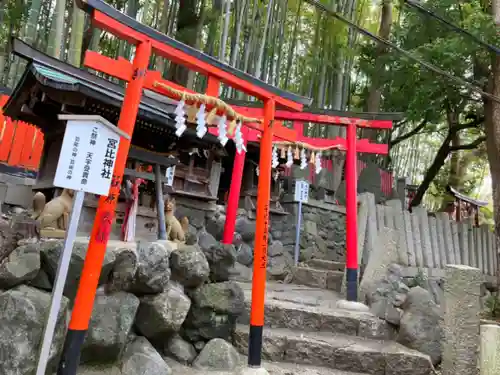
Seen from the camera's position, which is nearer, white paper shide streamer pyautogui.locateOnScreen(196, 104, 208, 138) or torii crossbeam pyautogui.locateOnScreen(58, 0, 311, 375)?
torii crossbeam pyautogui.locateOnScreen(58, 0, 311, 375)

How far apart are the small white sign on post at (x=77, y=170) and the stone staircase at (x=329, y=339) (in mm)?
2688

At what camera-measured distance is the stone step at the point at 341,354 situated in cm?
459

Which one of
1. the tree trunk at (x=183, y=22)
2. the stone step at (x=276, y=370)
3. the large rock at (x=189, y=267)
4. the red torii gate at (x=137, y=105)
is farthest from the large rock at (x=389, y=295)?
the tree trunk at (x=183, y=22)

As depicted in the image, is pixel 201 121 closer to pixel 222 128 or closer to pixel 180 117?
pixel 180 117

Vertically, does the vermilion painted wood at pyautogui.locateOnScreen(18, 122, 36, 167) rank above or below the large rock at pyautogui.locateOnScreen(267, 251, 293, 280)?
above

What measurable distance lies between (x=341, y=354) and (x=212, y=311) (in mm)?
1702

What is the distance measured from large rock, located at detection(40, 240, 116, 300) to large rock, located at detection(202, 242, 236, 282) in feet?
4.89

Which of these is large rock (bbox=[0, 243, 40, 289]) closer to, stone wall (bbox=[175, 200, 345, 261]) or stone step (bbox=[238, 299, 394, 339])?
stone step (bbox=[238, 299, 394, 339])

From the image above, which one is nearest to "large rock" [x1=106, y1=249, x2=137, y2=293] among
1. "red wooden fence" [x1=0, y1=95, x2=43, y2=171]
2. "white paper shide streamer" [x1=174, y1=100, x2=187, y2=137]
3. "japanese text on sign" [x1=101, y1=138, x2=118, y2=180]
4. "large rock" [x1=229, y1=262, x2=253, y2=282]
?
"japanese text on sign" [x1=101, y1=138, x2=118, y2=180]

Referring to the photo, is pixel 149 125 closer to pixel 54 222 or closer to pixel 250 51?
pixel 54 222

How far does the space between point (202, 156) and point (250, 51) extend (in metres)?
3.71

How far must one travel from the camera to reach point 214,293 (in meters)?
4.66

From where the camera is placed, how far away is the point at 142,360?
3.75 meters

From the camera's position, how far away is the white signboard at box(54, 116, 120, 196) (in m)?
2.81
